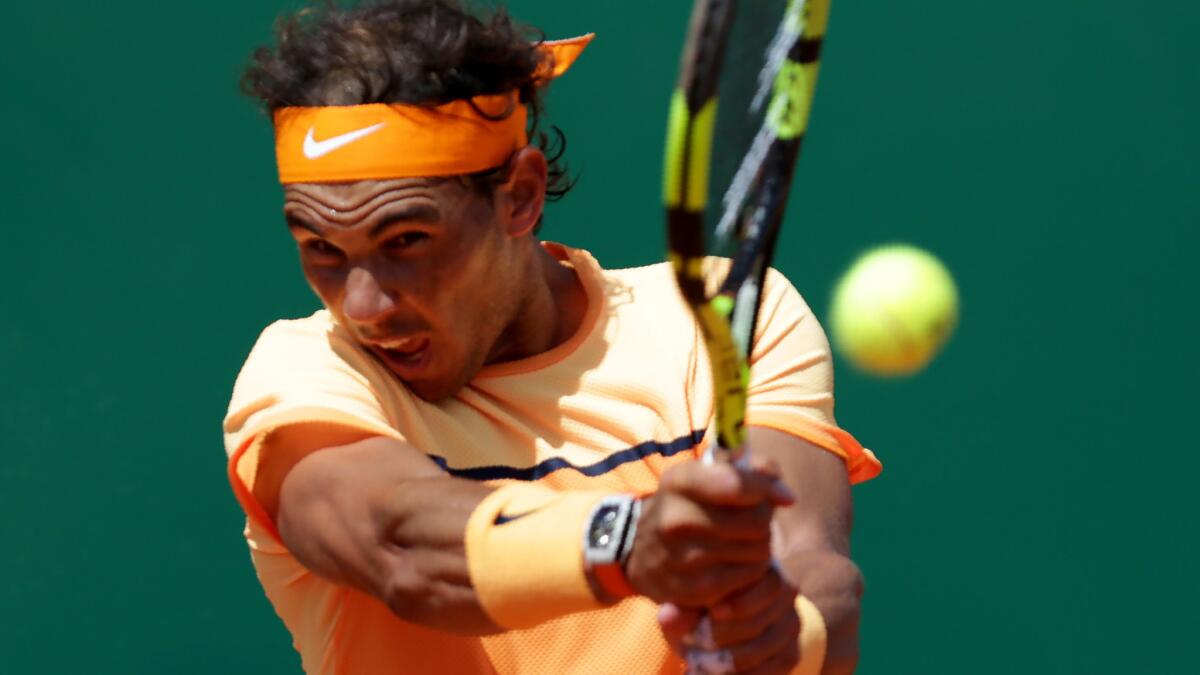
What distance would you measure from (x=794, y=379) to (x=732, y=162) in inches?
32.5

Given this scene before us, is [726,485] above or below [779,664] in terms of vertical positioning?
above

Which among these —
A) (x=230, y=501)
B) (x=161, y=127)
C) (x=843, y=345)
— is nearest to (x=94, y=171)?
(x=161, y=127)

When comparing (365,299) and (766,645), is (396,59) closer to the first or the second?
(365,299)

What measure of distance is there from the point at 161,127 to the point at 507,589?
6.92ft

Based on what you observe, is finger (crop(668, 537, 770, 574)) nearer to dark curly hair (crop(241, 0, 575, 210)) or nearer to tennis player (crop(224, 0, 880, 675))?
tennis player (crop(224, 0, 880, 675))

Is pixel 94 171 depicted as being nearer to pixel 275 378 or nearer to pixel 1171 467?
pixel 275 378

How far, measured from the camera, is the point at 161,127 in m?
3.67

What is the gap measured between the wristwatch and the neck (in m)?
0.77

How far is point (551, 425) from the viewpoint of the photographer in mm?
2410

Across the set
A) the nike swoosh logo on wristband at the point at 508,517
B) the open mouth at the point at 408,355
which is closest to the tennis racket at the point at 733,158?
the nike swoosh logo on wristband at the point at 508,517

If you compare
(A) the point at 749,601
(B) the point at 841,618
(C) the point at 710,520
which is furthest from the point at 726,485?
(B) the point at 841,618

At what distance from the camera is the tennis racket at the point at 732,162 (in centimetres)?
147

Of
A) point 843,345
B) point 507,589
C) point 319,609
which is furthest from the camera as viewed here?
point 843,345

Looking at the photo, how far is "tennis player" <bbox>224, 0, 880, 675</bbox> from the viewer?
2092 millimetres
